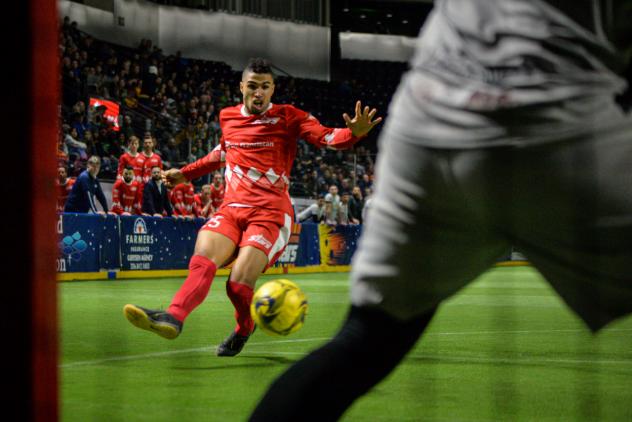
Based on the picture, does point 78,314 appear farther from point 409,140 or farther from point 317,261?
point 317,261

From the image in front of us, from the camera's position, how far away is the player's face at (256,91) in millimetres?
6805

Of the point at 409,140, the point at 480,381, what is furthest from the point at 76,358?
the point at 409,140

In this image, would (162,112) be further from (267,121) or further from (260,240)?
(260,240)

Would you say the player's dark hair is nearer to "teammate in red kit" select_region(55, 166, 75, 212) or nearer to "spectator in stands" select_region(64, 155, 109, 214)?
"teammate in red kit" select_region(55, 166, 75, 212)

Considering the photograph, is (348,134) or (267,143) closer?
(348,134)

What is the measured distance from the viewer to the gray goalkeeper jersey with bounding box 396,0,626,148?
1.85 m

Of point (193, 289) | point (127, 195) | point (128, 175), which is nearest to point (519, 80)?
point (193, 289)

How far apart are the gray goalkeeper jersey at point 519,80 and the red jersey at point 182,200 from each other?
16891 mm

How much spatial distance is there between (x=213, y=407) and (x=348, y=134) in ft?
7.76

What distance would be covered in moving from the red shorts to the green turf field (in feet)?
2.55

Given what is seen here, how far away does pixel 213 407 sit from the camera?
4.53 m

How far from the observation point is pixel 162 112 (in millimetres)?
25141

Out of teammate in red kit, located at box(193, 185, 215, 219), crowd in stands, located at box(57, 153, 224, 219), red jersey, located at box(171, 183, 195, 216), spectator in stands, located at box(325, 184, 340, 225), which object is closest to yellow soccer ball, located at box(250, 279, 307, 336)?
crowd in stands, located at box(57, 153, 224, 219)

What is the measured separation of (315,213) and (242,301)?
17596 millimetres
